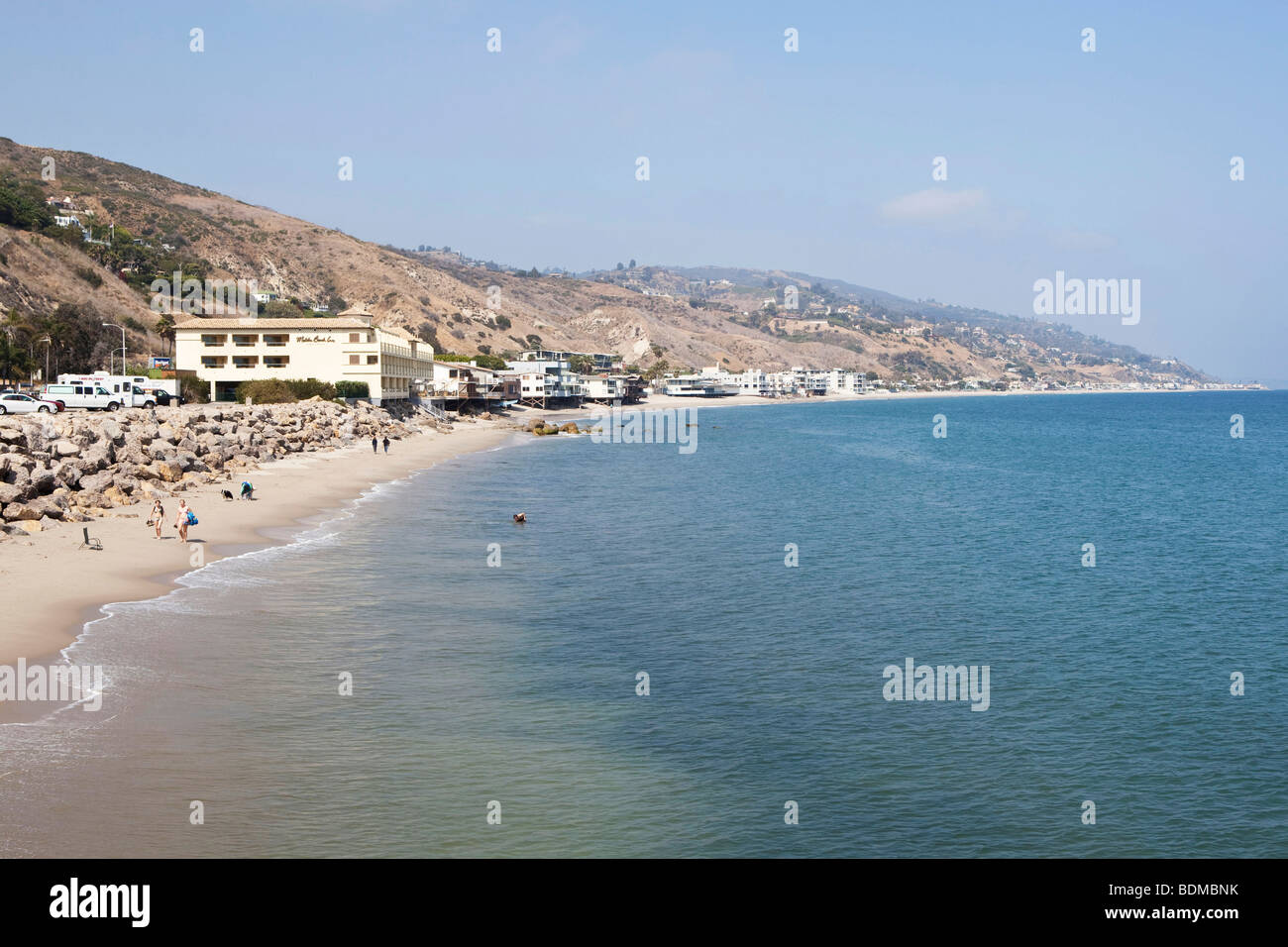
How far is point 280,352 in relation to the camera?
93812mm

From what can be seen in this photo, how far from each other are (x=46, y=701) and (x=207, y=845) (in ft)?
23.3

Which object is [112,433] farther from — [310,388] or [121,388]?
[310,388]

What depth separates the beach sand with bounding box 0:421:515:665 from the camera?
73.9 ft

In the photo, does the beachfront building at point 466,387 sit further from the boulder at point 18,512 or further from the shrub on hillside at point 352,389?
the boulder at point 18,512

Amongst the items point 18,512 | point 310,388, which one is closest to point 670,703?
point 18,512

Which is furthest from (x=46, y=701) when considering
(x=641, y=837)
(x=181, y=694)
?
(x=641, y=837)

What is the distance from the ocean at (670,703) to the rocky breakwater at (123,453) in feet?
21.9

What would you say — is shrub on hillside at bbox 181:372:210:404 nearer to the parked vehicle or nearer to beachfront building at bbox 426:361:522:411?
the parked vehicle

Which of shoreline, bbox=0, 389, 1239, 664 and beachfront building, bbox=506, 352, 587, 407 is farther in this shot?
beachfront building, bbox=506, 352, 587, 407
